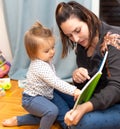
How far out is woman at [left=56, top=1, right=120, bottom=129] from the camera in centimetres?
116

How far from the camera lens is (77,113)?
1.12 metres

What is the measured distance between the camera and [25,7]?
2410 millimetres

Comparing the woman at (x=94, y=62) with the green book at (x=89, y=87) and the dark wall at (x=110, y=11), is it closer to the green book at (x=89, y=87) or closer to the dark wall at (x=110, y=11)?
the green book at (x=89, y=87)

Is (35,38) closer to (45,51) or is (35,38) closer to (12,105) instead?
(45,51)

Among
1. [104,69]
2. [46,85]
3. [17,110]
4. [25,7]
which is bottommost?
[17,110]

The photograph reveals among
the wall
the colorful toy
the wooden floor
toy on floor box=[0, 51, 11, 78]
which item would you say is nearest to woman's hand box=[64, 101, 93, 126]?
the wooden floor

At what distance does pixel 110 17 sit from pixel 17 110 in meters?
1.24

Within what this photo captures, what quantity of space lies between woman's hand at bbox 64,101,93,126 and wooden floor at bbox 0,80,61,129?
1.90 ft

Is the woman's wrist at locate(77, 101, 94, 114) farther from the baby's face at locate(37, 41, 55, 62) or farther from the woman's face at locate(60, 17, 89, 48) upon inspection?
the baby's face at locate(37, 41, 55, 62)

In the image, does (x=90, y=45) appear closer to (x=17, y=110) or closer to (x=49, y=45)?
(x=49, y=45)

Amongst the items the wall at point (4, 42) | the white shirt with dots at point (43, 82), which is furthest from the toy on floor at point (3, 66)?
the white shirt with dots at point (43, 82)

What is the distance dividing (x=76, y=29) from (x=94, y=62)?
0.66ft

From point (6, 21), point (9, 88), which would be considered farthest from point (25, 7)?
point (9, 88)

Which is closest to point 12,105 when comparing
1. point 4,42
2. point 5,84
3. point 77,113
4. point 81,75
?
point 5,84
